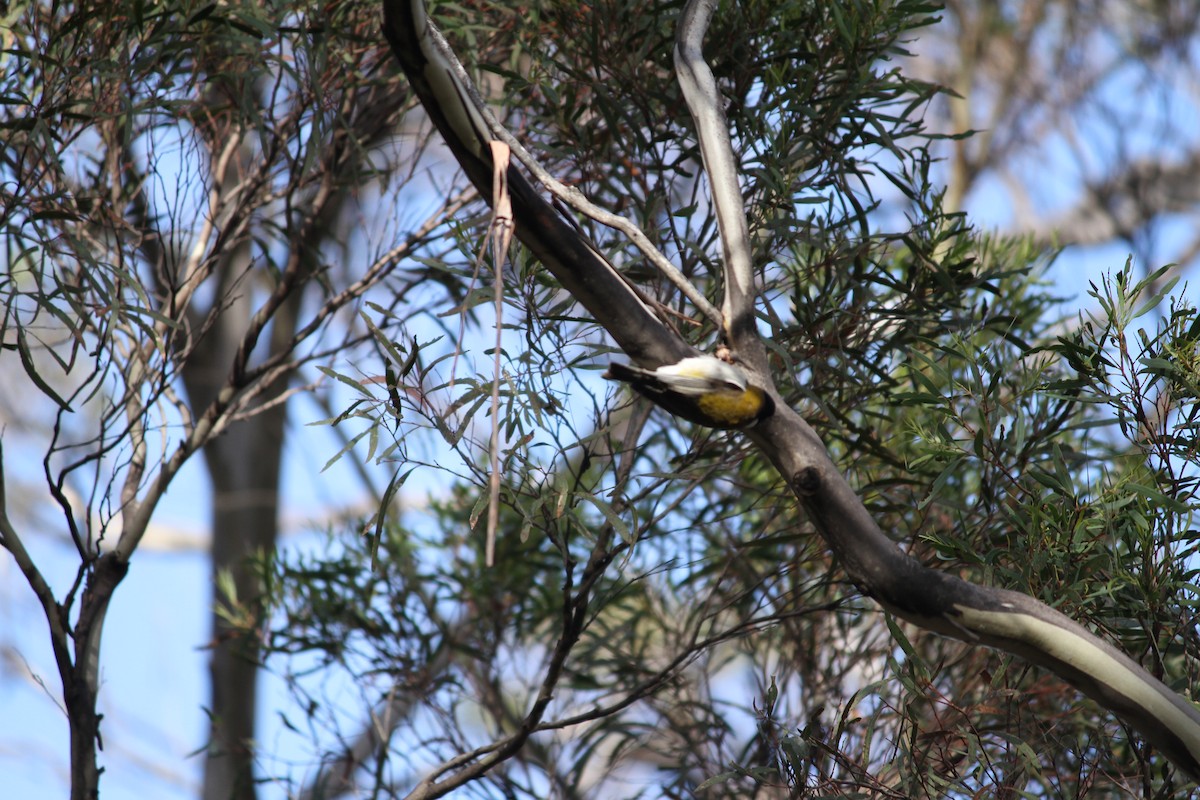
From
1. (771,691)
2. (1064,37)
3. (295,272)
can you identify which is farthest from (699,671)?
(1064,37)

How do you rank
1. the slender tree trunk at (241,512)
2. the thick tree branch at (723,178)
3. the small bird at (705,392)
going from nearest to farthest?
the small bird at (705,392) < the thick tree branch at (723,178) < the slender tree trunk at (241,512)

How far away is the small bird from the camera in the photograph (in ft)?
3.03

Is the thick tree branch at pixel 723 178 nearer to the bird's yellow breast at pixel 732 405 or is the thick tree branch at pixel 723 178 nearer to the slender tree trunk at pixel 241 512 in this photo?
the bird's yellow breast at pixel 732 405

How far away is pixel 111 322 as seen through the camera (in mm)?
1363

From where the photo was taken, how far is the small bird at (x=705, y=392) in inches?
36.4

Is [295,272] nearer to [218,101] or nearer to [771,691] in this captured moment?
[218,101]

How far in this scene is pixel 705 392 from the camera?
3.06 ft

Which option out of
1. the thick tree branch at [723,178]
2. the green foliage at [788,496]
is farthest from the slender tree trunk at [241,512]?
the thick tree branch at [723,178]

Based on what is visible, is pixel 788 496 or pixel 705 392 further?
pixel 788 496

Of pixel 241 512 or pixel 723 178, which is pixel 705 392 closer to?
pixel 723 178

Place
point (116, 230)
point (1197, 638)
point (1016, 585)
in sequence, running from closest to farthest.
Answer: point (1197, 638), point (1016, 585), point (116, 230)

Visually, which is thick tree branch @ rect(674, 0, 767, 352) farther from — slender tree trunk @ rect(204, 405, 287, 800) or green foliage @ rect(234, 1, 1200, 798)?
slender tree trunk @ rect(204, 405, 287, 800)

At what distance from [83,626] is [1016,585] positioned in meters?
1.20

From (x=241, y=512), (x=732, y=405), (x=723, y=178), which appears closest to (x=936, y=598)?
(x=732, y=405)
